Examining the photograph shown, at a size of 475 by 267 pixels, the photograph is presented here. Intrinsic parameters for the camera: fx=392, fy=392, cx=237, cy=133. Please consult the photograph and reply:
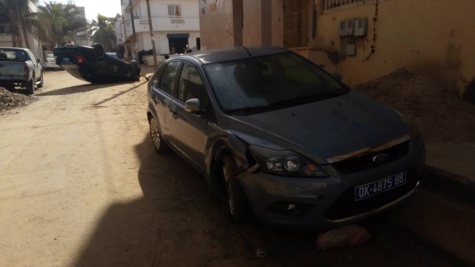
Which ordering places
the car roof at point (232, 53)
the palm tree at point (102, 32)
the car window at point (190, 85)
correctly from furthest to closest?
the palm tree at point (102, 32), the car roof at point (232, 53), the car window at point (190, 85)

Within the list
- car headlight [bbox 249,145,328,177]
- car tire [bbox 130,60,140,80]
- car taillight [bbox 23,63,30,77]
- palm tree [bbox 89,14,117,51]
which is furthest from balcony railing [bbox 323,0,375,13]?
palm tree [bbox 89,14,117,51]

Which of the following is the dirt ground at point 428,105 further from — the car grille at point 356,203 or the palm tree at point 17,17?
the palm tree at point 17,17

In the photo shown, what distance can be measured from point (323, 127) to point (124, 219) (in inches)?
84.7

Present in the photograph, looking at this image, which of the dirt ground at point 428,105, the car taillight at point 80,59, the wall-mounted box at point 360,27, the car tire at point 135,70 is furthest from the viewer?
the car tire at point 135,70

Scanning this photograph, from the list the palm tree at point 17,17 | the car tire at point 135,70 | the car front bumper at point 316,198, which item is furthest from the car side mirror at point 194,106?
the palm tree at point 17,17

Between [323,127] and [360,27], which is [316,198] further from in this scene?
[360,27]

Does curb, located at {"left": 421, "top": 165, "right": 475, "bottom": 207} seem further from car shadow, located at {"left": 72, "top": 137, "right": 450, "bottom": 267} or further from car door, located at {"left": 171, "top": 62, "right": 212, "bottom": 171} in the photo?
car door, located at {"left": 171, "top": 62, "right": 212, "bottom": 171}

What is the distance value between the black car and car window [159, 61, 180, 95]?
1234 centimetres

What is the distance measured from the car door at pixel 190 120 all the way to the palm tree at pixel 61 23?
42309 mm

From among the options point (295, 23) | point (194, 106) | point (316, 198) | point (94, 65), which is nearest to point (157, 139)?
point (194, 106)

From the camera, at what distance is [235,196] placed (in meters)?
3.28

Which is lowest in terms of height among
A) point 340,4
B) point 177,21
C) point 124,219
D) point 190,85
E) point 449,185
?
point 124,219

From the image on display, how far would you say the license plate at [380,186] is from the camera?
285 centimetres

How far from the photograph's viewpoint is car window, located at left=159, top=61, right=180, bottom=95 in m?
5.00
